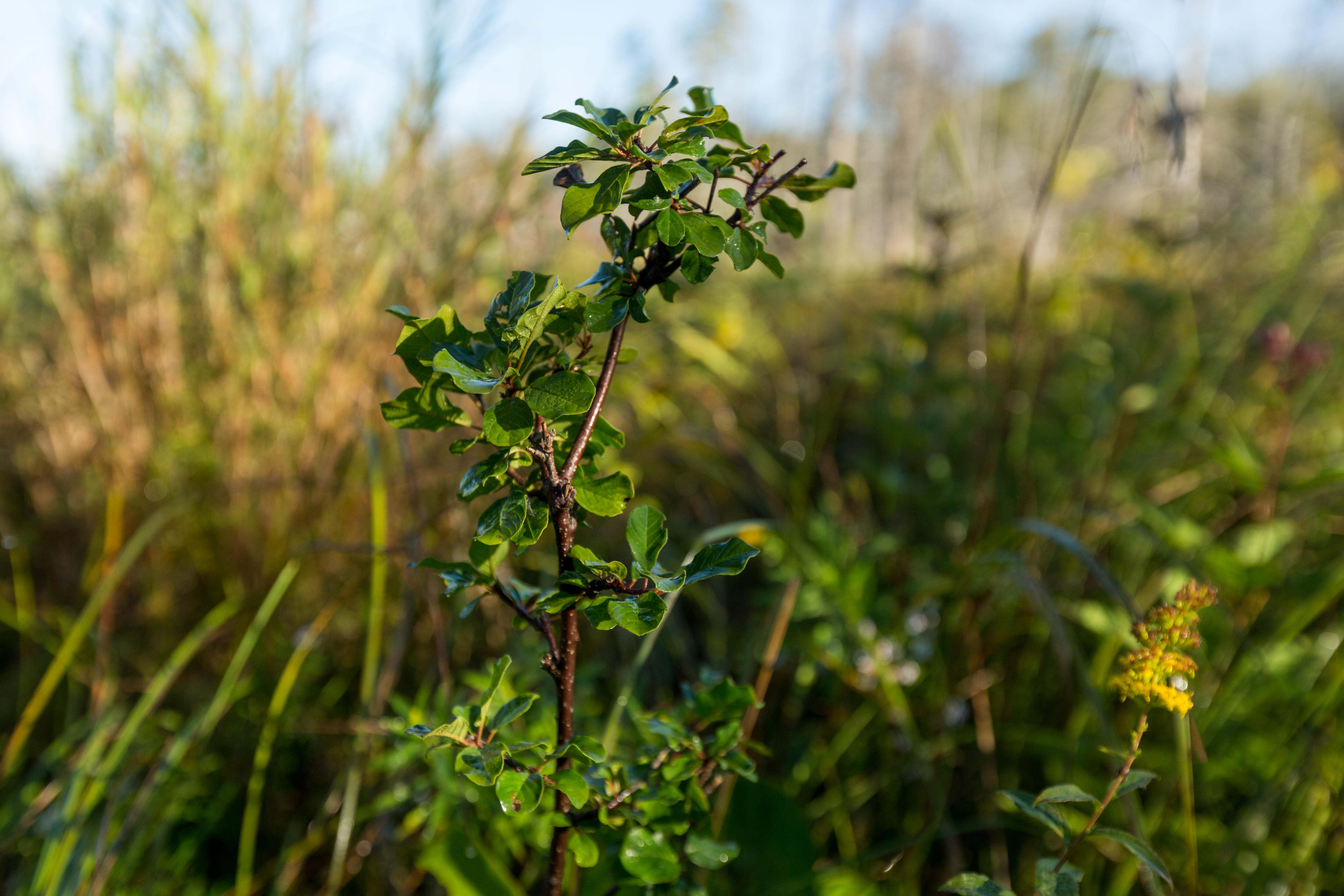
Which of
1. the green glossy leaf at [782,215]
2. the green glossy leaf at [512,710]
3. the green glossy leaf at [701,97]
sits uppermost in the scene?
the green glossy leaf at [701,97]

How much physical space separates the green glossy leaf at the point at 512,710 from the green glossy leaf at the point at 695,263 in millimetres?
269

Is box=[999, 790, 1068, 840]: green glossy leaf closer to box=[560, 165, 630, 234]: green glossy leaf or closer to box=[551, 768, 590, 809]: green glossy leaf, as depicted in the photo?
box=[551, 768, 590, 809]: green glossy leaf

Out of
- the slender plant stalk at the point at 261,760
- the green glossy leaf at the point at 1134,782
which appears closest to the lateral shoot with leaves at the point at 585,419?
the green glossy leaf at the point at 1134,782

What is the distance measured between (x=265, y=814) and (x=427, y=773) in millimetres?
328

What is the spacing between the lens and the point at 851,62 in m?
10.7

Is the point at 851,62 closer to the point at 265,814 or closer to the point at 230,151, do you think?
the point at 230,151

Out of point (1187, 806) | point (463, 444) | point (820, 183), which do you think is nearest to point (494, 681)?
point (463, 444)

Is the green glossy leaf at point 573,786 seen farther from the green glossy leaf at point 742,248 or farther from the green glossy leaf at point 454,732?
the green glossy leaf at point 742,248

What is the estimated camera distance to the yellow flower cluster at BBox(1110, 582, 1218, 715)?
0.53 metres

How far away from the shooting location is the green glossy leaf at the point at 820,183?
531 millimetres

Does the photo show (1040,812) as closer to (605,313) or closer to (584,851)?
(584,851)

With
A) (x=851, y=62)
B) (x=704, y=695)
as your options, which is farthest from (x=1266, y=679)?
(x=851, y=62)

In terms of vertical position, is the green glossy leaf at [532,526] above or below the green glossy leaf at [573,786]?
above

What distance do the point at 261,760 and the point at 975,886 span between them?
795mm
